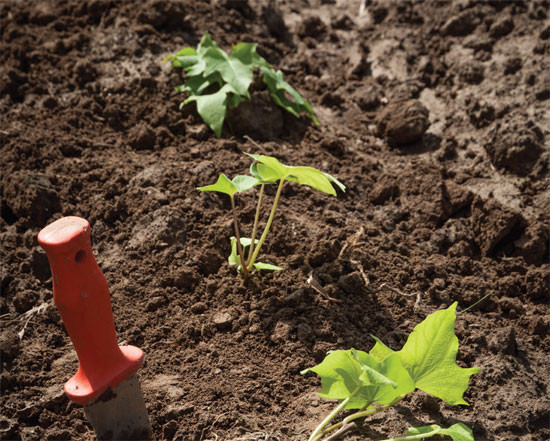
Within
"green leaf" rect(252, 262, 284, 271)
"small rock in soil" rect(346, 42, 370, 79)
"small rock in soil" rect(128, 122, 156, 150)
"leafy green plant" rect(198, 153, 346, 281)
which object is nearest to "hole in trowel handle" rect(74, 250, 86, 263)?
"leafy green plant" rect(198, 153, 346, 281)

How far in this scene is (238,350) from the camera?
2311mm

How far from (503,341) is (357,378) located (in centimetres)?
83

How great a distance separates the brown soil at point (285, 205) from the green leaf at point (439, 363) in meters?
0.24

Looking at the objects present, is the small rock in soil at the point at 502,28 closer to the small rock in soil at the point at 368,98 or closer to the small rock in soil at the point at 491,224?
the small rock in soil at the point at 368,98

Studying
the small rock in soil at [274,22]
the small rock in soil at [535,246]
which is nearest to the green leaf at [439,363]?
the small rock in soil at [535,246]

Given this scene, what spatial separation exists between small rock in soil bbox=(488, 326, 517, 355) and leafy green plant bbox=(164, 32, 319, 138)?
1.66 meters

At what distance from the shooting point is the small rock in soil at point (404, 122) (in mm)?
3529

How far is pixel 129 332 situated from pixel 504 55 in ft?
9.42

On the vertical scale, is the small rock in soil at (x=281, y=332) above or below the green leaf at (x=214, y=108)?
below

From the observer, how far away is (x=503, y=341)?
2357 mm

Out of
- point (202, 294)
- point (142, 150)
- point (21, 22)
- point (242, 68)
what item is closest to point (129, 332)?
point (202, 294)

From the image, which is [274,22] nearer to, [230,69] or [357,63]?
[357,63]

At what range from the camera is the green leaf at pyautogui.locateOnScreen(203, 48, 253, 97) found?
3.34 metres

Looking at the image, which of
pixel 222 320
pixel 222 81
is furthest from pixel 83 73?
pixel 222 320
